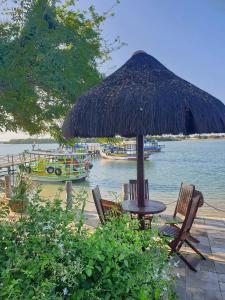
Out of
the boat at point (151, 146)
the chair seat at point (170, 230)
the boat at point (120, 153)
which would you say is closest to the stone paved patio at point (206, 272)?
the chair seat at point (170, 230)

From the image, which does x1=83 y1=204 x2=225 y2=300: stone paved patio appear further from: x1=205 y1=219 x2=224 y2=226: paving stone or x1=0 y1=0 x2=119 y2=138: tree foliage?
x1=0 y1=0 x2=119 y2=138: tree foliage

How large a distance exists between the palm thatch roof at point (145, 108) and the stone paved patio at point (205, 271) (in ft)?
6.51

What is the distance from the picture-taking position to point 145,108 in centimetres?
322

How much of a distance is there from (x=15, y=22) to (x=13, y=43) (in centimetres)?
56

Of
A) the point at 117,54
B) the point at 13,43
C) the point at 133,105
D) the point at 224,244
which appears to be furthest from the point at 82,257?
the point at 117,54

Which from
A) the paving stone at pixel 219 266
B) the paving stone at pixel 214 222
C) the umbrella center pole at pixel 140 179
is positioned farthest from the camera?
the paving stone at pixel 214 222

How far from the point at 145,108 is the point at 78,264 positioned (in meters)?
2.15

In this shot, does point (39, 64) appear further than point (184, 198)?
Yes

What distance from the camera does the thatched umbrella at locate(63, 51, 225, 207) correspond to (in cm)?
319

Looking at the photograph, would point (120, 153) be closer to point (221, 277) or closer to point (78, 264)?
point (221, 277)

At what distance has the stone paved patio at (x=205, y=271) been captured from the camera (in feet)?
10.1

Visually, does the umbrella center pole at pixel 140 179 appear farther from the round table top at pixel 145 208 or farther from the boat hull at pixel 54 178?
the boat hull at pixel 54 178

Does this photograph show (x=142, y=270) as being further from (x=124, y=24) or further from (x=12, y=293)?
(x=124, y=24)

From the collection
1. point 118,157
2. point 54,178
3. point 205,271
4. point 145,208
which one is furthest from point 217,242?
point 118,157
